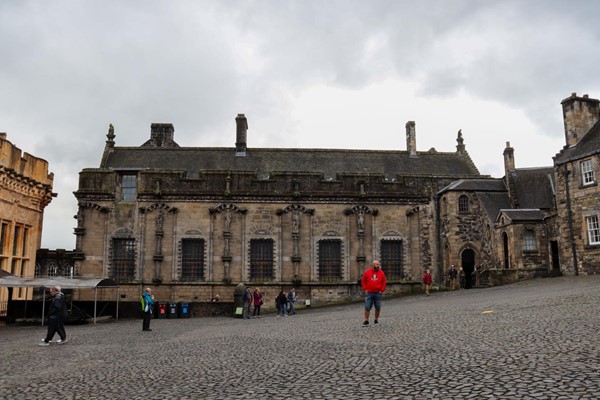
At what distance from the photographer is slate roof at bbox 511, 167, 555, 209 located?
105 ft

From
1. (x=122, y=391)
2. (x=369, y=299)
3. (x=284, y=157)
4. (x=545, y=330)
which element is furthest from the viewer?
(x=284, y=157)

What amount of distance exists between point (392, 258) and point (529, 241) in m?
7.99

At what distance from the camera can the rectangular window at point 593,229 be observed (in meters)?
26.3

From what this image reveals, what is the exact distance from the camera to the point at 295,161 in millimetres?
36000

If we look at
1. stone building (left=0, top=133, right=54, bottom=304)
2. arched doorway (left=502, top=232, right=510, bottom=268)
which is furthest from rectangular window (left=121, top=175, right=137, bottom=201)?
arched doorway (left=502, top=232, right=510, bottom=268)

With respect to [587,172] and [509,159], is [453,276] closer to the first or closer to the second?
[587,172]

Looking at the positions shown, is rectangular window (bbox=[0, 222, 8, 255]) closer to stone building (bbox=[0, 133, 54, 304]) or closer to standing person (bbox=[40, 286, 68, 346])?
stone building (bbox=[0, 133, 54, 304])

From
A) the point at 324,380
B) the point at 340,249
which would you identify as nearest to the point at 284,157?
the point at 340,249

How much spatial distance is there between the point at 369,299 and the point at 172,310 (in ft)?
49.4

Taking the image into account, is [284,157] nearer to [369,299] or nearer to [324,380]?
[369,299]

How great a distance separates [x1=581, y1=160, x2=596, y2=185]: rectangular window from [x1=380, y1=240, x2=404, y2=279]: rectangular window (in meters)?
10.9

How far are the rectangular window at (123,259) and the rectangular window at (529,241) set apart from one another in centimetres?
2280

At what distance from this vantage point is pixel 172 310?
25.4m

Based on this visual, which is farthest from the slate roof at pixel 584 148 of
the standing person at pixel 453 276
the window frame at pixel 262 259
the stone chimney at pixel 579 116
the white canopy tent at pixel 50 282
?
the white canopy tent at pixel 50 282
